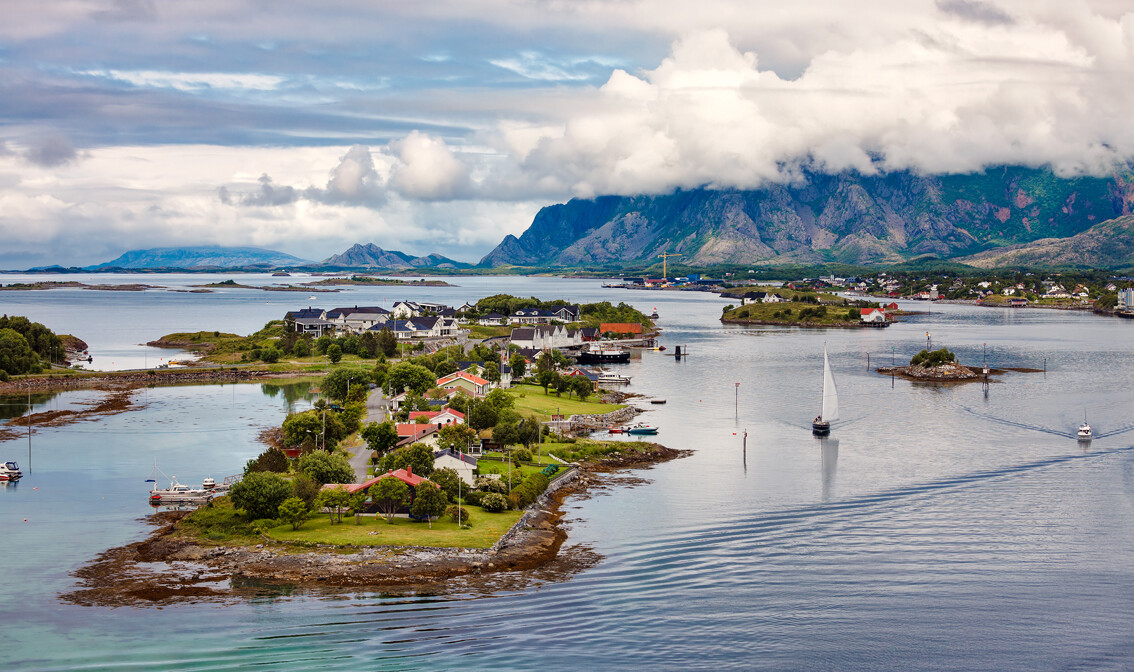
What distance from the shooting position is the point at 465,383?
51.1m

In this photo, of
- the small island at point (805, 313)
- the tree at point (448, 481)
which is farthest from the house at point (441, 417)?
the small island at point (805, 313)

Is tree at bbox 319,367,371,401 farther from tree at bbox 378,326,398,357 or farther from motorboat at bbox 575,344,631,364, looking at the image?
motorboat at bbox 575,344,631,364

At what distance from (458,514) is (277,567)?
6.12 meters

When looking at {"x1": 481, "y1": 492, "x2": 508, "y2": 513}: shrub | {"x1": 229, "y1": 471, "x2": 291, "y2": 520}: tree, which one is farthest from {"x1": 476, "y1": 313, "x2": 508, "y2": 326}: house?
{"x1": 229, "y1": 471, "x2": 291, "y2": 520}: tree

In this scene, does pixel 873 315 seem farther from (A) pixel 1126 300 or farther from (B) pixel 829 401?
(B) pixel 829 401

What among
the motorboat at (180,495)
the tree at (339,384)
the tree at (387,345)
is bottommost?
the motorboat at (180,495)

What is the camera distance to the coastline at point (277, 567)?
24.6m

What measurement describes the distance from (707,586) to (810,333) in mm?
95550

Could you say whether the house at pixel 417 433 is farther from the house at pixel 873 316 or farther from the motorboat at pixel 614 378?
the house at pixel 873 316

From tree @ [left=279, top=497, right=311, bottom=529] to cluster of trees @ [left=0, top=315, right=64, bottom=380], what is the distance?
148 ft

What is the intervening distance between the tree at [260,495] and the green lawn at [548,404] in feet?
60.5

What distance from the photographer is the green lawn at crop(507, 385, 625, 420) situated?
48.7 metres

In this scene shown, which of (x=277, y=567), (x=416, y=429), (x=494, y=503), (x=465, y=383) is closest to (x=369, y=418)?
(x=465, y=383)

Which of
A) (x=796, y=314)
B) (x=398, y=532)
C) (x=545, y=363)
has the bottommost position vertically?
(x=398, y=532)
